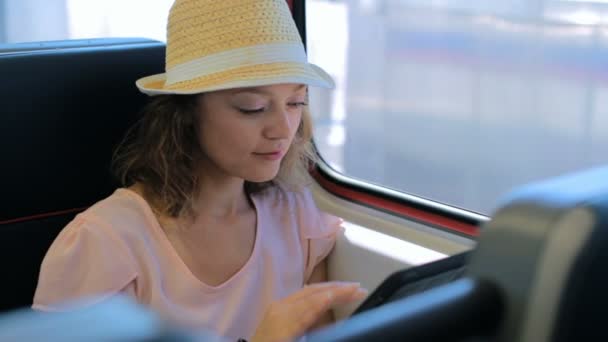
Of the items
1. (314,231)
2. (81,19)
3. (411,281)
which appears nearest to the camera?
(411,281)

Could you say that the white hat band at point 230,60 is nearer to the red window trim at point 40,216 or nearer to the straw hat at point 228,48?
the straw hat at point 228,48

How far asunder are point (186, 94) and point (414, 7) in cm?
58

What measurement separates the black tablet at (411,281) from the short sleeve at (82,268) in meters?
0.76

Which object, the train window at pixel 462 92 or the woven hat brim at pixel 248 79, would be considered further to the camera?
the train window at pixel 462 92

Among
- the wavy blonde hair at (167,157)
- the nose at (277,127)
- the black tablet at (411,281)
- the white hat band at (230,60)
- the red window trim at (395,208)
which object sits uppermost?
the white hat band at (230,60)

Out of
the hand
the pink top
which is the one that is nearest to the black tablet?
the hand

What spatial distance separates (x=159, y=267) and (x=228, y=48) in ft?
1.19

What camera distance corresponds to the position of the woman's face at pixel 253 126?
4.70ft

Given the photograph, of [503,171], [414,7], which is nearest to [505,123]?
[503,171]

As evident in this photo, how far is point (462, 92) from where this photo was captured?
1.78 m

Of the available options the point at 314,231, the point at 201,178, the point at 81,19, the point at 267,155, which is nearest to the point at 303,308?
the point at 267,155

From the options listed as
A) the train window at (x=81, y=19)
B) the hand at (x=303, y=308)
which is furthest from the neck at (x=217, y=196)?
the train window at (x=81, y=19)

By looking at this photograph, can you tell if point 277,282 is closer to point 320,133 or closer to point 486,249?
point 320,133

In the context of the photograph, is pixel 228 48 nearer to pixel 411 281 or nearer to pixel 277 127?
pixel 277 127
